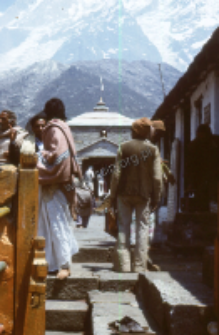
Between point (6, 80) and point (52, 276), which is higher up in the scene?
point (6, 80)

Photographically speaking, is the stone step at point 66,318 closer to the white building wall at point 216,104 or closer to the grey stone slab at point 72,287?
the grey stone slab at point 72,287

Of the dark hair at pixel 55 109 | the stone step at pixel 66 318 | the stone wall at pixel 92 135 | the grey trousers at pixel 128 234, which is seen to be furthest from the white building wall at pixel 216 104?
the stone wall at pixel 92 135

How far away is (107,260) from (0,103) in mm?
137582

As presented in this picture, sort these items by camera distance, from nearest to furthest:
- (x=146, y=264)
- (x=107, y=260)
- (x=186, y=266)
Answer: (x=146, y=264) → (x=186, y=266) → (x=107, y=260)

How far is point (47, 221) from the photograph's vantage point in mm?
5547

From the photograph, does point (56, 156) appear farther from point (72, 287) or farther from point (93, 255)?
point (93, 255)

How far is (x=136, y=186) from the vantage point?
6445 mm

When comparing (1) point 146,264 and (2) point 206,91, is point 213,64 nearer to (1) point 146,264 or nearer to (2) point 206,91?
(2) point 206,91

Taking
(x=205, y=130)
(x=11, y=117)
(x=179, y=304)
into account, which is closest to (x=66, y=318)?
(x=179, y=304)

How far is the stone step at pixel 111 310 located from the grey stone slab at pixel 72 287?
101mm

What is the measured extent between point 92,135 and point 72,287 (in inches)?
1443

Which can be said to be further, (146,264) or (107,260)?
(107,260)

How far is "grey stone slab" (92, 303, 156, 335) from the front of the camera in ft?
13.8

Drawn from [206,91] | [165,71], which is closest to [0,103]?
[165,71]
